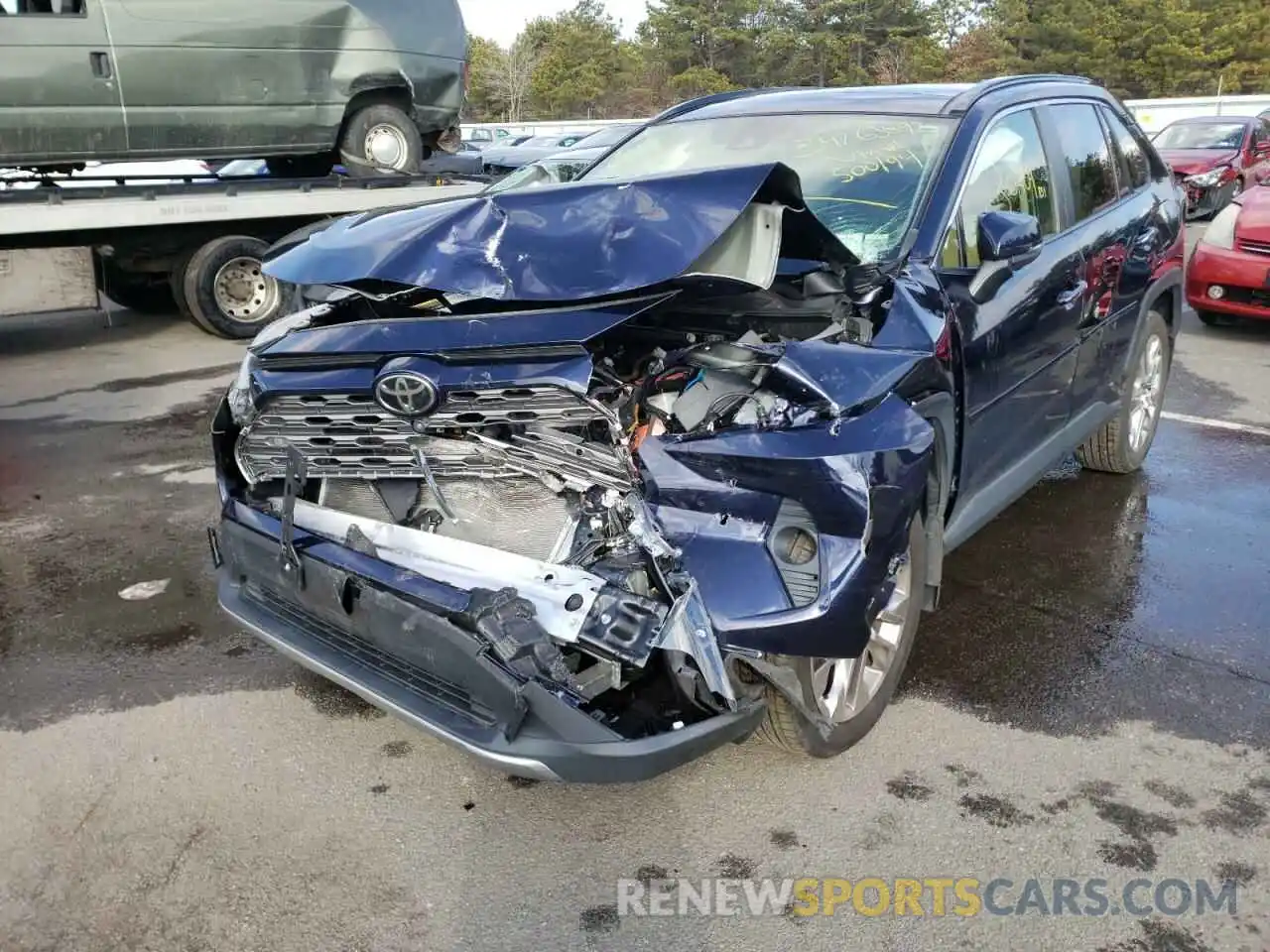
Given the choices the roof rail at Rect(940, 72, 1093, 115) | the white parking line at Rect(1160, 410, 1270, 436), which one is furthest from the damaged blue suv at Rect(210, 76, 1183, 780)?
the white parking line at Rect(1160, 410, 1270, 436)

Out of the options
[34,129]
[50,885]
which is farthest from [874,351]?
[34,129]

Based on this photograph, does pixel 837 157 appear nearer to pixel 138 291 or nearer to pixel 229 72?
pixel 229 72

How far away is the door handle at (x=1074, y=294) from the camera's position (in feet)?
13.1

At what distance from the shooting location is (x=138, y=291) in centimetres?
1020

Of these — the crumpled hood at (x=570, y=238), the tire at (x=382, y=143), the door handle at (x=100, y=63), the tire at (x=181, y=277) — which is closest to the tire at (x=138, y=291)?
the tire at (x=181, y=277)

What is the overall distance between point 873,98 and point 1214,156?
14.6m

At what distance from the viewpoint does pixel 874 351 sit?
2.81m

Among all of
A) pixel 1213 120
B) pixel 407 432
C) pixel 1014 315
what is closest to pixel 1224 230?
pixel 1014 315

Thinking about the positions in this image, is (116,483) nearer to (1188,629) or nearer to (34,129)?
(34,129)

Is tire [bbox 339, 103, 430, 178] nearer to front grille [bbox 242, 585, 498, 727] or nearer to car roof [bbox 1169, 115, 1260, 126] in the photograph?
front grille [bbox 242, 585, 498, 727]

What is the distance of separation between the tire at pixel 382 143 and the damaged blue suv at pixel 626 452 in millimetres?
6476

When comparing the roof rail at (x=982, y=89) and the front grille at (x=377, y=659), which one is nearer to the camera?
the front grille at (x=377, y=659)

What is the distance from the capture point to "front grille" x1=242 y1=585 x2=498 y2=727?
253 centimetres

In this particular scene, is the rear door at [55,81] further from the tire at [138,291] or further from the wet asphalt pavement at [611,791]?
the wet asphalt pavement at [611,791]
